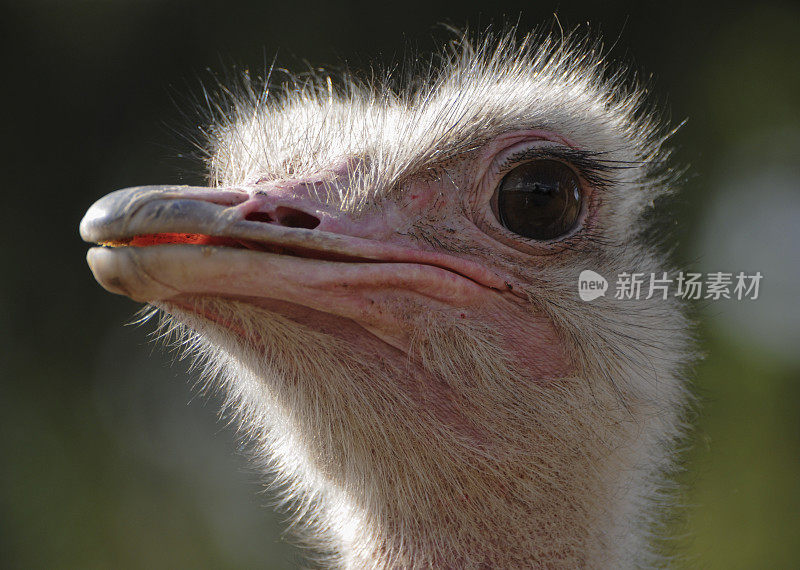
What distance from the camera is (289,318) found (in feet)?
5.29

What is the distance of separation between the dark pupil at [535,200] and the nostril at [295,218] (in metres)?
0.46

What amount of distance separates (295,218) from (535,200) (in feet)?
1.88

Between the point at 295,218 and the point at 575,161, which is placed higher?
the point at 575,161

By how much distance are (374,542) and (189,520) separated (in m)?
5.14

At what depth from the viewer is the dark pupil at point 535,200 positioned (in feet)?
6.06

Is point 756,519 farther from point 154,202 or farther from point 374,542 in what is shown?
point 154,202

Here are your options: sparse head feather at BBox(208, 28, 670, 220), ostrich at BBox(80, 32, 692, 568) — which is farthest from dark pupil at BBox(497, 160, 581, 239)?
sparse head feather at BBox(208, 28, 670, 220)

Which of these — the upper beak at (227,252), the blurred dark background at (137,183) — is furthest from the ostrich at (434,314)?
the blurred dark background at (137,183)

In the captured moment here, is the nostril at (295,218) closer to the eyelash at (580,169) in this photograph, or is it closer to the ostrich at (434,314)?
the ostrich at (434,314)

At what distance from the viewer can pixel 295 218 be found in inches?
63.7

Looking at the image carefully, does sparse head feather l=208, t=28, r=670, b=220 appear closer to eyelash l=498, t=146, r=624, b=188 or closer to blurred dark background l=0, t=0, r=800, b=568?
eyelash l=498, t=146, r=624, b=188

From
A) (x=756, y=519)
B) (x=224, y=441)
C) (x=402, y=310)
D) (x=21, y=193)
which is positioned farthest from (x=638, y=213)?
(x=21, y=193)

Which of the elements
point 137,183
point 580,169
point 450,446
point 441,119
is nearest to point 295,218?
point 441,119

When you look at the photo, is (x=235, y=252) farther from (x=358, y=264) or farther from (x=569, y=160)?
(x=569, y=160)
